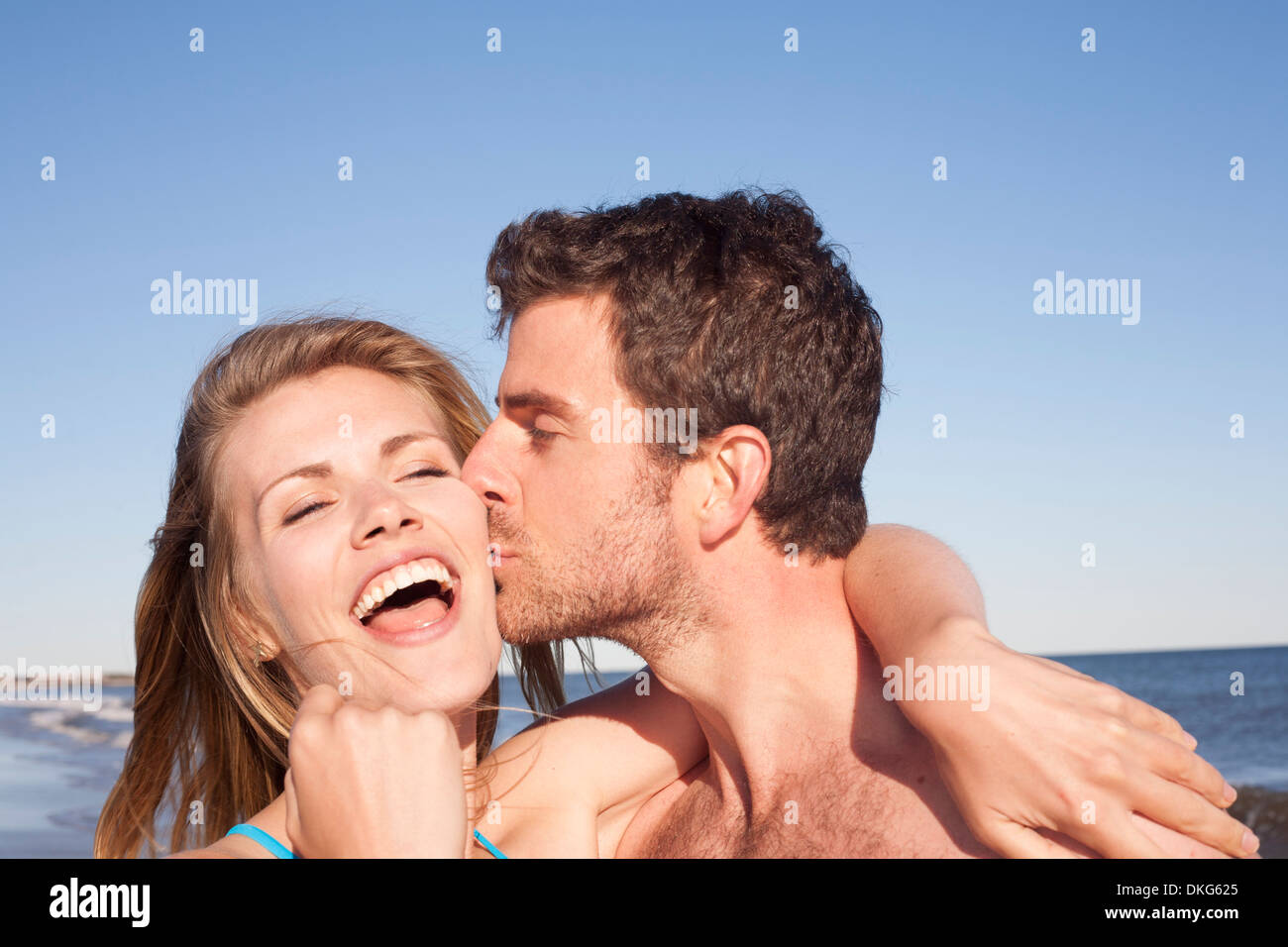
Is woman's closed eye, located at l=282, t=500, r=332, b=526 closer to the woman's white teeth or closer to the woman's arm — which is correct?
the woman's white teeth

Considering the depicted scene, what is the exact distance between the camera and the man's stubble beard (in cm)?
351

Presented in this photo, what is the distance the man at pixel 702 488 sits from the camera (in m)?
3.39

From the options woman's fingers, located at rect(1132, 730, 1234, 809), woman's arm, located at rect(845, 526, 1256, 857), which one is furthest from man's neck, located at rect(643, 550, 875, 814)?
woman's fingers, located at rect(1132, 730, 1234, 809)

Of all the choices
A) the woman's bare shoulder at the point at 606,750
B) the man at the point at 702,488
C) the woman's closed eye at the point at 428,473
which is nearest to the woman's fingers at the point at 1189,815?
the man at the point at 702,488

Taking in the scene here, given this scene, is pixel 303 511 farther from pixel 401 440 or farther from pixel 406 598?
pixel 406 598

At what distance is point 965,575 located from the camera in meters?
3.18

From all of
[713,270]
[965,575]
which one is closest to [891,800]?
[965,575]

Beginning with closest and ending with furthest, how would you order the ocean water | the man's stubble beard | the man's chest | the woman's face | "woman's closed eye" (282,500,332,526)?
1. the man's chest
2. the woman's face
3. "woman's closed eye" (282,500,332,526)
4. the man's stubble beard
5. the ocean water

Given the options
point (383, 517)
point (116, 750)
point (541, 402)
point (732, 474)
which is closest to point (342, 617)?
point (383, 517)

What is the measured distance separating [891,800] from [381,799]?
156cm

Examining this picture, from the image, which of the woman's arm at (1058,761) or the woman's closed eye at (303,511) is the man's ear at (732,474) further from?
the woman's closed eye at (303,511)

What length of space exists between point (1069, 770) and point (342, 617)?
2176 mm

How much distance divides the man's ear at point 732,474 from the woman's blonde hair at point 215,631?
3.43 ft
